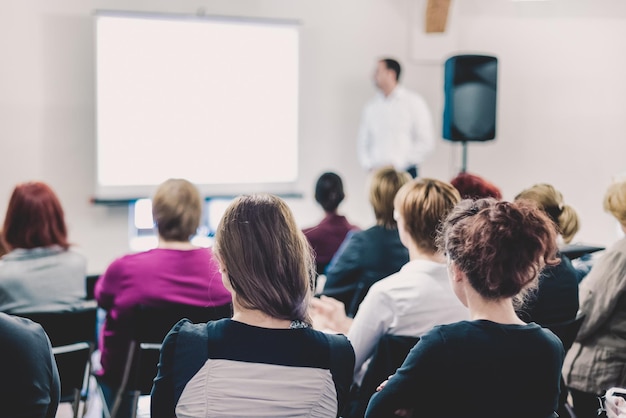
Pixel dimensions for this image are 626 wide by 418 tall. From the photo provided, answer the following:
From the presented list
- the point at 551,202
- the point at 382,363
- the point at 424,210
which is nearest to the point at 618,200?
the point at 551,202

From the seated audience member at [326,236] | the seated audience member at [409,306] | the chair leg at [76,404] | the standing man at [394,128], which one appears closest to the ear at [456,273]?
the seated audience member at [409,306]

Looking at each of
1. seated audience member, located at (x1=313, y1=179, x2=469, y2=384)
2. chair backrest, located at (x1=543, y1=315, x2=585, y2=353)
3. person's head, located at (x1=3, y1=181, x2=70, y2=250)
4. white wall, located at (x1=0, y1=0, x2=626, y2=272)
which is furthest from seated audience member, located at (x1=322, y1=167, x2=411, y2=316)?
white wall, located at (x1=0, y1=0, x2=626, y2=272)

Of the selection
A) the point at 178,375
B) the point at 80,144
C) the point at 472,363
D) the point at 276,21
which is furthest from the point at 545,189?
the point at 80,144

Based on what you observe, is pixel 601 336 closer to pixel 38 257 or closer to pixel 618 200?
pixel 618 200

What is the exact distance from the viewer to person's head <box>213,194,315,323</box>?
1636 millimetres

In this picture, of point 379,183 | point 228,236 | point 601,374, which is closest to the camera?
point 228,236

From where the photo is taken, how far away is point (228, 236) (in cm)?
167

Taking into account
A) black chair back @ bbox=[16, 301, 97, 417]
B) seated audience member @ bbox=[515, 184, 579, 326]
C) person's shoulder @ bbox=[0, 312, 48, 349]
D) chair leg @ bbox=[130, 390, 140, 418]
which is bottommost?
chair leg @ bbox=[130, 390, 140, 418]

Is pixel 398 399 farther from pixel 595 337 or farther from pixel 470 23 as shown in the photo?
pixel 470 23

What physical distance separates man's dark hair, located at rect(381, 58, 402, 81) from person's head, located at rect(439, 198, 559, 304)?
4416 millimetres

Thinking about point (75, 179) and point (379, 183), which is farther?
point (75, 179)

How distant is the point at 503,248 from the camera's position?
1.61 meters

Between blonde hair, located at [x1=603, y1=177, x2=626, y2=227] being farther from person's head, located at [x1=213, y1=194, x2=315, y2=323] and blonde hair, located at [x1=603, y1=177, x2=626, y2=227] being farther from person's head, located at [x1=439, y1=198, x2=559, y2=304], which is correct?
person's head, located at [x1=213, y1=194, x2=315, y2=323]

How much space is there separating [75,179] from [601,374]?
4076mm
